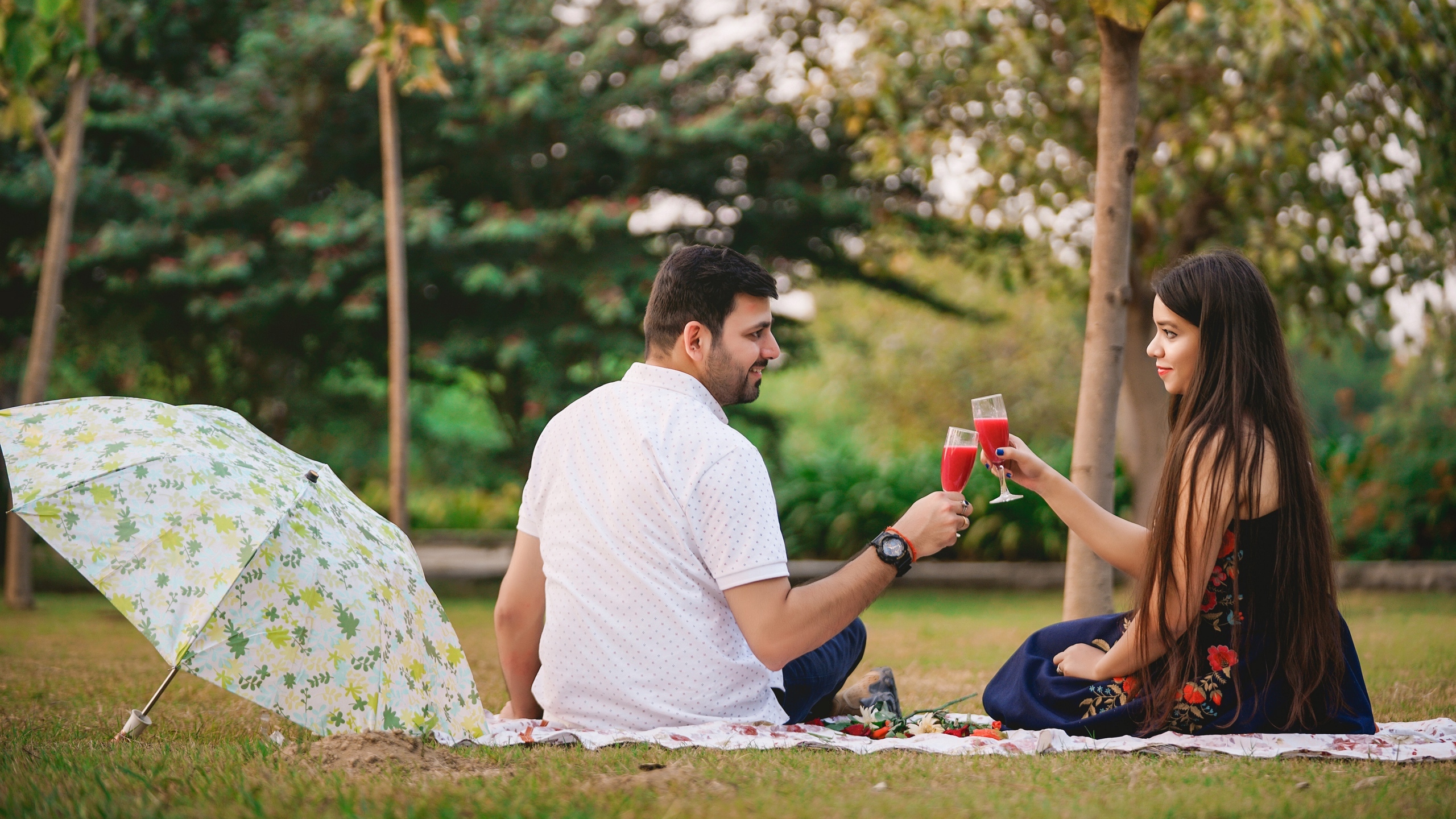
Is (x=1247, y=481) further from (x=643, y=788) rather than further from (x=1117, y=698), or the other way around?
(x=643, y=788)

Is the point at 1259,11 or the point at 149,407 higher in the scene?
the point at 1259,11

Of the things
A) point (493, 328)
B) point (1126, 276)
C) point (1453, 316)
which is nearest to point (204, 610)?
point (1126, 276)

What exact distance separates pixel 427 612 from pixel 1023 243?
27.5 feet

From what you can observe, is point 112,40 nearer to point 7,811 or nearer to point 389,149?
point 389,149

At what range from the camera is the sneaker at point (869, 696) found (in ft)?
13.1

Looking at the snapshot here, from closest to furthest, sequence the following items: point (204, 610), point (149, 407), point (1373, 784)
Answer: point (1373, 784), point (204, 610), point (149, 407)

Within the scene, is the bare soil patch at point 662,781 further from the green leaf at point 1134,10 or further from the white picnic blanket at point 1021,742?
the green leaf at point 1134,10

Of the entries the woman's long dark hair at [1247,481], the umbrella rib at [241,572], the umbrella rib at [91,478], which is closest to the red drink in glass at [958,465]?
the woman's long dark hair at [1247,481]

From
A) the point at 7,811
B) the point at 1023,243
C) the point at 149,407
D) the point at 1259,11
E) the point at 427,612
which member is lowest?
the point at 7,811

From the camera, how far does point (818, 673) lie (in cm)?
372

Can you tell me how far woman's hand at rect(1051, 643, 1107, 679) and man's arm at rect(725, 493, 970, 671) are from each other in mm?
691

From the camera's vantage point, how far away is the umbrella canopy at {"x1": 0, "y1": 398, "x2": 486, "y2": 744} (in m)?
3.10

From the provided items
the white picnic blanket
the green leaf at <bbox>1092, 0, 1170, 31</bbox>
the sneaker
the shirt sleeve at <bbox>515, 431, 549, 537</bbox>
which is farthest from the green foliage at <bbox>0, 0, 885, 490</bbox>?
the white picnic blanket

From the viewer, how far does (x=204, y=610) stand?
3068 millimetres
